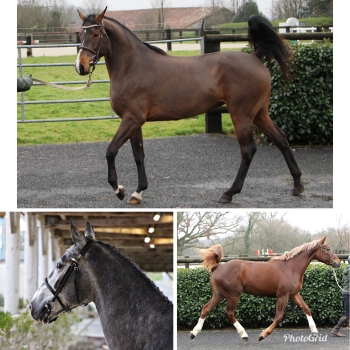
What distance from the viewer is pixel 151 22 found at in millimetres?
11180

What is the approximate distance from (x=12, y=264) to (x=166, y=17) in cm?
582

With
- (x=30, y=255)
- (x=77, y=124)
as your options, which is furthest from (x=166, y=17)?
(x=30, y=255)

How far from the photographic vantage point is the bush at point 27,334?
5.47 m

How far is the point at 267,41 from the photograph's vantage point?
6215 mm

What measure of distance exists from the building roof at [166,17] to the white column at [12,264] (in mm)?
4737

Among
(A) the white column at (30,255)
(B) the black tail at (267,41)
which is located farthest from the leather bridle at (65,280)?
(A) the white column at (30,255)

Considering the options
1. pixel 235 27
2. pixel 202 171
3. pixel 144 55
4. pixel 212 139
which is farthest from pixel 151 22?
pixel 144 55

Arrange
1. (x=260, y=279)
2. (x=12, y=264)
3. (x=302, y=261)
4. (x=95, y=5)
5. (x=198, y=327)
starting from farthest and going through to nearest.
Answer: (x=95, y=5) < (x=12, y=264) < (x=302, y=261) < (x=260, y=279) < (x=198, y=327)

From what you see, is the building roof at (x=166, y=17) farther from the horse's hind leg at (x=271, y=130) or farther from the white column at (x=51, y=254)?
the horse's hind leg at (x=271, y=130)

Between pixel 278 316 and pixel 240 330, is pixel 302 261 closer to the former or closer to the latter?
pixel 278 316

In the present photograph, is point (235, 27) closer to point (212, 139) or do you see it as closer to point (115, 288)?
point (212, 139)

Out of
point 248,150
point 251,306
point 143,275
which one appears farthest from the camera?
point 248,150

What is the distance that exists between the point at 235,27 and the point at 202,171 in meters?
3.60

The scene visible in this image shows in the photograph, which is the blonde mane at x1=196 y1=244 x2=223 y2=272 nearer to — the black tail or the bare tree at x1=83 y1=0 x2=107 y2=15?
the black tail
